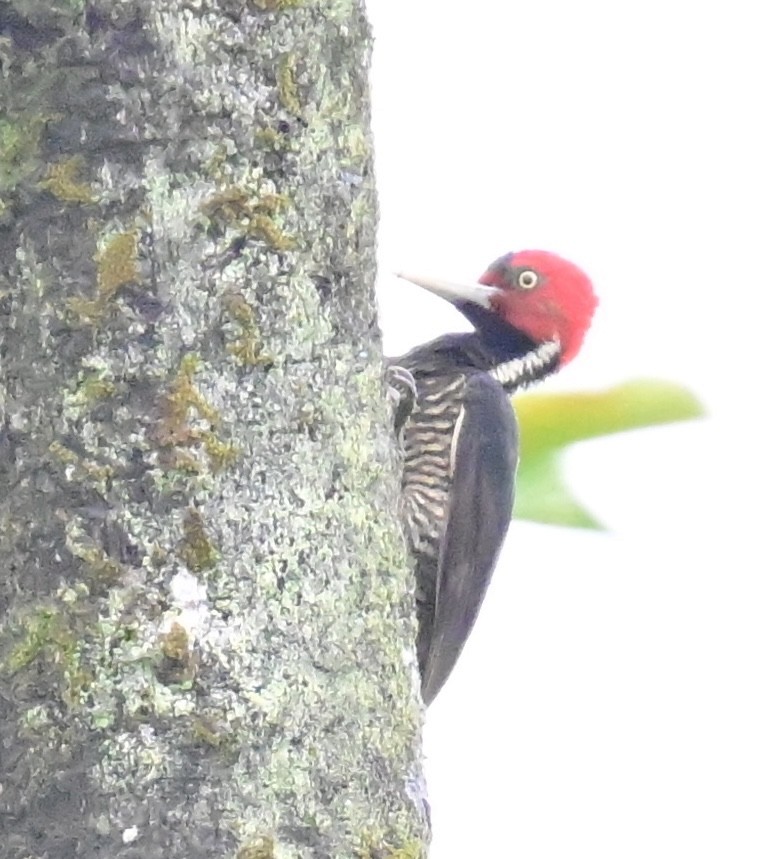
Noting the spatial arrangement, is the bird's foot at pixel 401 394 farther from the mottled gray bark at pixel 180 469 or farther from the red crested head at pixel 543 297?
the red crested head at pixel 543 297

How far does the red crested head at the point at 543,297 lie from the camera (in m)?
3.14

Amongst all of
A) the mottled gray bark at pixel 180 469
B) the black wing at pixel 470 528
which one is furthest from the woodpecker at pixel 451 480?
the mottled gray bark at pixel 180 469

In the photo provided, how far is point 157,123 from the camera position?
136 cm

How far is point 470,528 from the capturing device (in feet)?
8.50

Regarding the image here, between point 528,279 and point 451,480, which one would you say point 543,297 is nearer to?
point 528,279

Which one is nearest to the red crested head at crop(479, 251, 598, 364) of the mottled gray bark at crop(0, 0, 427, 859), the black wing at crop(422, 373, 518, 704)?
the black wing at crop(422, 373, 518, 704)

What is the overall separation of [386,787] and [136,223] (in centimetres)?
60

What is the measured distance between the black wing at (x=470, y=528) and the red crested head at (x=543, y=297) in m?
0.53

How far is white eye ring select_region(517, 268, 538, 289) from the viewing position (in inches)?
124

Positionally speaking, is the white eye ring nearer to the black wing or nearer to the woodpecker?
the woodpecker

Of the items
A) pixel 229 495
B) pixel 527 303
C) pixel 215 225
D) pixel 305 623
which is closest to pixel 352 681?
pixel 305 623

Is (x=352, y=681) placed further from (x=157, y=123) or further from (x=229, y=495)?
(x=157, y=123)

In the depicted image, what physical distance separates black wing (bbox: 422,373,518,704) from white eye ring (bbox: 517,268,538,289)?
58cm

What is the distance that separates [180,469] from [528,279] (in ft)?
6.36
